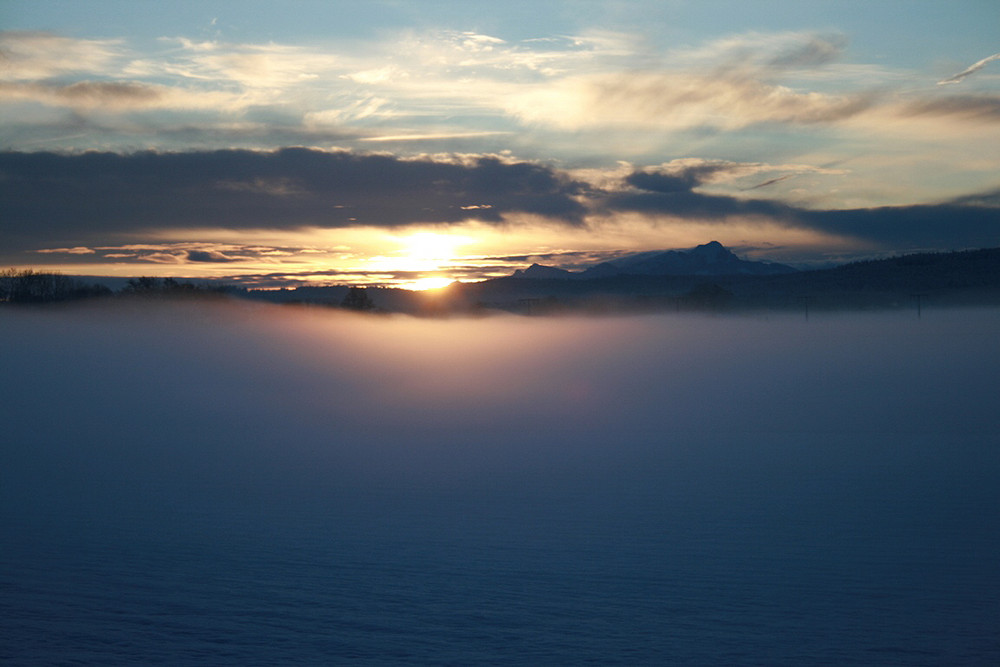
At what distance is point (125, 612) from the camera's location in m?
9.27

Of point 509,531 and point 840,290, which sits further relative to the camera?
point 840,290

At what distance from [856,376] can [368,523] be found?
4018 centimetres

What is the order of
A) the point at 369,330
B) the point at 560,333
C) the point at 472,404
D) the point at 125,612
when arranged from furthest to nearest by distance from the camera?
the point at 560,333
the point at 369,330
the point at 472,404
the point at 125,612

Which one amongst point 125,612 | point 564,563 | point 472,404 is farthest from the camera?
point 472,404

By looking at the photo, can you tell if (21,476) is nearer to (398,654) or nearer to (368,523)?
(368,523)

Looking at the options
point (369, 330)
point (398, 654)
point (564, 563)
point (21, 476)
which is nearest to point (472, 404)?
point (21, 476)

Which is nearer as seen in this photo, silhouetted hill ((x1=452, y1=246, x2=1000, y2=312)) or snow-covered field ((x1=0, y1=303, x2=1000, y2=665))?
snow-covered field ((x1=0, y1=303, x2=1000, y2=665))

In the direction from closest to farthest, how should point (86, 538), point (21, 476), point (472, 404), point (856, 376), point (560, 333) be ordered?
point (86, 538)
point (21, 476)
point (472, 404)
point (856, 376)
point (560, 333)

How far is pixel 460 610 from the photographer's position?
9344 millimetres

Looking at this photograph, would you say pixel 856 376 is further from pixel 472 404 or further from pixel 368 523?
pixel 368 523

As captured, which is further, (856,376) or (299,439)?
(856,376)

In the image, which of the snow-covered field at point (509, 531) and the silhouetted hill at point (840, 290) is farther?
the silhouetted hill at point (840, 290)

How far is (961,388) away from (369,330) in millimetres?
53836

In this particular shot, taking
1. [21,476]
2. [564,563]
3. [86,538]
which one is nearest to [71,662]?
[86,538]
